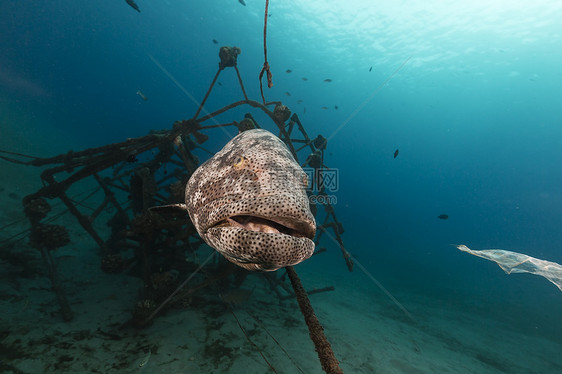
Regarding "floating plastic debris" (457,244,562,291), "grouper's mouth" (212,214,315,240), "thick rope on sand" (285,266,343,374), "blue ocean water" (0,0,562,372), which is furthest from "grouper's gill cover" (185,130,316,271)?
"floating plastic debris" (457,244,562,291)

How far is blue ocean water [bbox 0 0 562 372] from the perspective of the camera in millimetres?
33938

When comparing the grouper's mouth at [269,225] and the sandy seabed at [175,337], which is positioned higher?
the grouper's mouth at [269,225]

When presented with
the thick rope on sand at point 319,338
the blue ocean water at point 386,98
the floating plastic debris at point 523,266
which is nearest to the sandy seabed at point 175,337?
the thick rope on sand at point 319,338

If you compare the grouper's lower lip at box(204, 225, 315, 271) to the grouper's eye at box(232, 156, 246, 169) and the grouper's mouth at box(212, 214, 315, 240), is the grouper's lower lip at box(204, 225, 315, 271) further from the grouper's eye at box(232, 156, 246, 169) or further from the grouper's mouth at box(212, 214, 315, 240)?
the grouper's eye at box(232, 156, 246, 169)

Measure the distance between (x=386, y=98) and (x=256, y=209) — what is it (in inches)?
3818

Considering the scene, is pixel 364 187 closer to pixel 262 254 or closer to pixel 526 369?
pixel 526 369

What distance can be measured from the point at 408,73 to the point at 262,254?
68216 mm

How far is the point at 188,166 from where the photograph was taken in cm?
486

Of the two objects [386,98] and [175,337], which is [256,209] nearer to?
[175,337]

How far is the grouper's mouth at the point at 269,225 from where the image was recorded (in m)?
1.67

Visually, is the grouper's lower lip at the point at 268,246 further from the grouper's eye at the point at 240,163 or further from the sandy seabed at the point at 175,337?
the sandy seabed at the point at 175,337

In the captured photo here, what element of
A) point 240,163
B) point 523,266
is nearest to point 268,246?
point 240,163

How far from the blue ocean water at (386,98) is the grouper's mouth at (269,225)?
466 centimetres

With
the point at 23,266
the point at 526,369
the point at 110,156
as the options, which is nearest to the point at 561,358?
the point at 526,369
